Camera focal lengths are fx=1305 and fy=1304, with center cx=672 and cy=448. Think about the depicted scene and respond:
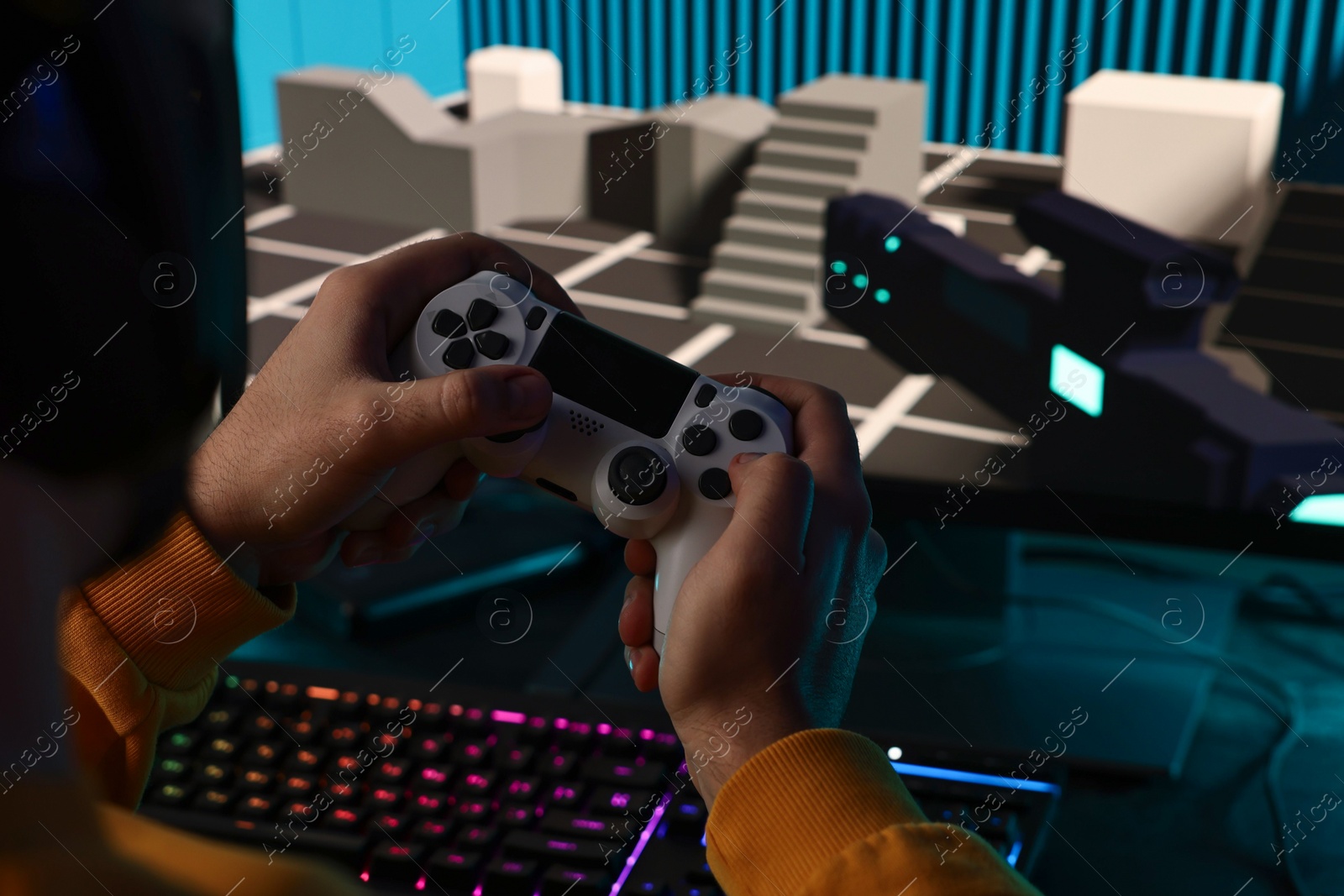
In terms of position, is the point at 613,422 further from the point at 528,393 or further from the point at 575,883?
the point at 575,883

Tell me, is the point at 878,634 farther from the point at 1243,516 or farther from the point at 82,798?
the point at 82,798

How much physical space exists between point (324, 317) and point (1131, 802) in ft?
1.52

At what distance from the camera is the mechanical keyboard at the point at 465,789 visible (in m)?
0.58

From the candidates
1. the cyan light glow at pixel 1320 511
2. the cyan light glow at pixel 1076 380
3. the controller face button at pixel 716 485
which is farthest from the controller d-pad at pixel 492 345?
the cyan light glow at pixel 1320 511

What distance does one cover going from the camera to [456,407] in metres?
0.47

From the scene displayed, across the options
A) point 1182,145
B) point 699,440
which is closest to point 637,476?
point 699,440

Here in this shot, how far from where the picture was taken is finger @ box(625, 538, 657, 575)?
551 mm

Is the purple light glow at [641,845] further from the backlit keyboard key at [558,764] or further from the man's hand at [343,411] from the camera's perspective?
the man's hand at [343,411]

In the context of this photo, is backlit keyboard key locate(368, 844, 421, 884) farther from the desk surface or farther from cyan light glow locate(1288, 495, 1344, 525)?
cyan light glow locate(1288, 495, 1344, 525)

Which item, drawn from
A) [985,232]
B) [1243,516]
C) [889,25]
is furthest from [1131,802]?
[889,25]

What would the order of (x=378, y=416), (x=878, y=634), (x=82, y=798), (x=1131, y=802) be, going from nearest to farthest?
1. (x=82, y=798)
2. (x=378, y=416)
3. (x=1131, y=802)
4. (x=878, y=634)

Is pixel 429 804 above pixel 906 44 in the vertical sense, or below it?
below

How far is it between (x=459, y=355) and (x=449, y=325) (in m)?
0.02

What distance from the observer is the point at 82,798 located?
12.9 inches
